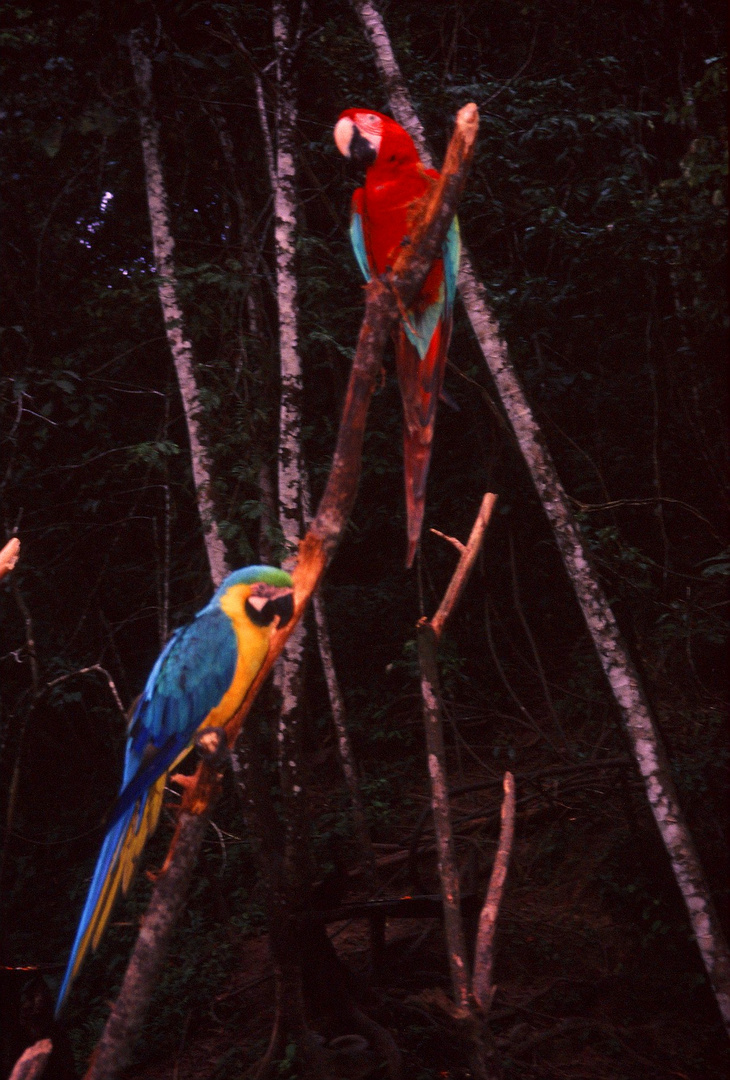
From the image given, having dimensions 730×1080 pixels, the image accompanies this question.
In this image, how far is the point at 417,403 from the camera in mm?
1763

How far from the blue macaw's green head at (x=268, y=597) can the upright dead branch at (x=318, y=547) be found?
0.02 metres

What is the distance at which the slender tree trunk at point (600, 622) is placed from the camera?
2.42 metres

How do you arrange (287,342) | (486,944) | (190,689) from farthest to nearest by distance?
(287,342) → (486,944) → (190,689)

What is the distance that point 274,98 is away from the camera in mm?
3254

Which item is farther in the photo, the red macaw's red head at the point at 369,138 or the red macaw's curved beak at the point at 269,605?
the red macaw's red head at the point at 369,138

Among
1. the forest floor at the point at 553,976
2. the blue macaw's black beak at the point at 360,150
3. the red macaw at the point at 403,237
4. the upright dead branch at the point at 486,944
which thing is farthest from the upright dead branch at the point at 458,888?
the forest floor at the point at 553,976

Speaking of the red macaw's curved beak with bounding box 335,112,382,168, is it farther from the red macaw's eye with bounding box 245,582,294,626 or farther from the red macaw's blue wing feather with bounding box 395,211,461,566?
the red macaw's eye with bounding box 245,582,294,626

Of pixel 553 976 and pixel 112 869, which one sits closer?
pixel 112 869

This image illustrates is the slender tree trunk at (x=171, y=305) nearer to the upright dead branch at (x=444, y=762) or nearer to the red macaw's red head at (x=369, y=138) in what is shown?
the red macaw's red head at (x=369, y=138)

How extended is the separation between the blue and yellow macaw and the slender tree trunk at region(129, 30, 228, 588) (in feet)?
4.38

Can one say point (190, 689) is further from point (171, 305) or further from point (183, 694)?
point (171, 305)

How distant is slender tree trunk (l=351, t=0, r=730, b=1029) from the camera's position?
7.95 ft

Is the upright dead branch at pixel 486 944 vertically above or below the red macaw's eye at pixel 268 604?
below

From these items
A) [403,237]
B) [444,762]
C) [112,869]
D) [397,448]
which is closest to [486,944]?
[444,762]
